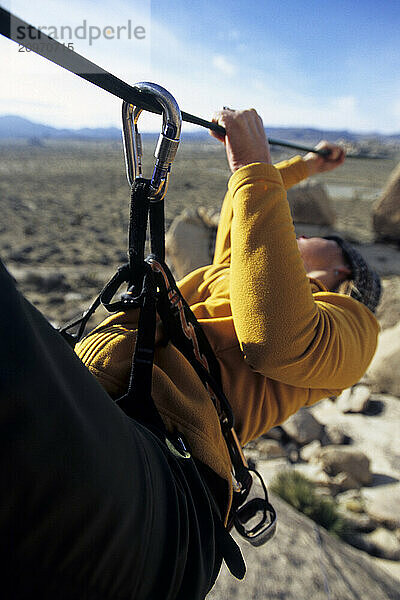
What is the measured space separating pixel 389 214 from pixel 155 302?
33.5 feet

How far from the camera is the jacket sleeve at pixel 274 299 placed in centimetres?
134

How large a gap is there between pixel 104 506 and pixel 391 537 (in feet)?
8.78

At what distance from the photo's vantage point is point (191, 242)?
22.3 ft

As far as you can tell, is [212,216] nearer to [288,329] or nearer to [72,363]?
[288,329]

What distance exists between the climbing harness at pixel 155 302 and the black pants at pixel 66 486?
26 centimetres

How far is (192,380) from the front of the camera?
125 centimetres

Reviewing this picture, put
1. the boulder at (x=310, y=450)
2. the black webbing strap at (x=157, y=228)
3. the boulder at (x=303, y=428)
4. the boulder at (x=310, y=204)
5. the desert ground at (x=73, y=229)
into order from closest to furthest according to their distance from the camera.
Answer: the black webbing strap at (x=157, y=228) < the boulder at (x=310, y=450) < the boulder at (x=303, y=428) < the desert ground at (x=73, y=229) < the boulder at (x=310, y=204)

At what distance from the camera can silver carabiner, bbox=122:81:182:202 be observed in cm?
109

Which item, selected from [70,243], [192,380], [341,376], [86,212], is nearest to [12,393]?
[192,380]

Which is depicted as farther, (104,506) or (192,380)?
(192,380)

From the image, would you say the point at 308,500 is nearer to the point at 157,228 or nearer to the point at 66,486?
the point at 157,228

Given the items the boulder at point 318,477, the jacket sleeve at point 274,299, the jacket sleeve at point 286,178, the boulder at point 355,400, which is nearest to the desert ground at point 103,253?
the boulder at point 355,400

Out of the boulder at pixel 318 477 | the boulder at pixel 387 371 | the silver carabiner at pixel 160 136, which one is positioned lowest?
the boulder at pixel 318 477

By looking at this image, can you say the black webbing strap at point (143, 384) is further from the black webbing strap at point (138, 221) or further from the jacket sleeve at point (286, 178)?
the jacket sleeve at point (286, 178)
